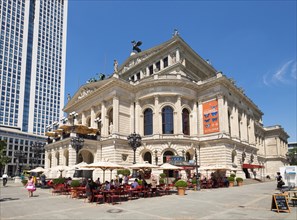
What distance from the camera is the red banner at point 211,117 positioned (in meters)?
41.5

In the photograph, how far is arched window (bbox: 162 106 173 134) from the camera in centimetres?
4234

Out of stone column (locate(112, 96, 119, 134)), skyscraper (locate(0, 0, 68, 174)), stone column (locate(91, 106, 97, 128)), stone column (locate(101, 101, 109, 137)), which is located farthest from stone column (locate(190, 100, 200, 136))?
skyscraper (locate(0, 0, 68, 174))

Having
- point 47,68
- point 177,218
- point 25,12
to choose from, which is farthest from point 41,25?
point 177,218

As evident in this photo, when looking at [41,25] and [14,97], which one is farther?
[41,25]

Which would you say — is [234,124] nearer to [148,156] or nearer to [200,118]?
[200,118]

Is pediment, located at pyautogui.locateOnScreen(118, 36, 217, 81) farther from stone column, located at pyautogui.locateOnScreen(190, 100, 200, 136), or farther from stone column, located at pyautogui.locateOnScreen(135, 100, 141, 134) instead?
stone column, located at pyautogui.locateOnScreen(190, 100, 200, 136)

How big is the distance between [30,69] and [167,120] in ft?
328

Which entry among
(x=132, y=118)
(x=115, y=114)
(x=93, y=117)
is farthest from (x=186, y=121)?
(x=93, y=117)

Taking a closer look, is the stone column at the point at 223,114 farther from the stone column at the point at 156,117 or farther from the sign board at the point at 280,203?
the sign board at the point at 280,203

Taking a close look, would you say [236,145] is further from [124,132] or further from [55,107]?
[55,107]

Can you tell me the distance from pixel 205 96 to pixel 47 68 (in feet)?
344

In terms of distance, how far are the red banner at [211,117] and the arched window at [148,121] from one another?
8.90m

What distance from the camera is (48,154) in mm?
47906

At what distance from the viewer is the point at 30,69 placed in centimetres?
12112
